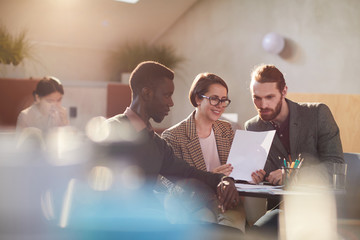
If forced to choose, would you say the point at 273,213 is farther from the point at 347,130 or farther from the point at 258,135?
the point at 347,130

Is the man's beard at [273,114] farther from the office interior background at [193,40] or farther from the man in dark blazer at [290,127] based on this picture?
the office interior background at [193,40]

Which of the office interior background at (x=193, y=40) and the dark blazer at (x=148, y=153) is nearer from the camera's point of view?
the dark blazer at (x=148, y=153)

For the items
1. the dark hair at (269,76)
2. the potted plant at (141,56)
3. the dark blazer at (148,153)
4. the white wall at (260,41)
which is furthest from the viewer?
the potted plant at (141,56)

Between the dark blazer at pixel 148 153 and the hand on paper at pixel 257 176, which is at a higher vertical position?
the dark blazer at pixel 148 153

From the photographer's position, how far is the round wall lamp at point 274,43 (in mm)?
5465

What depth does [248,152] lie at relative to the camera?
219cm

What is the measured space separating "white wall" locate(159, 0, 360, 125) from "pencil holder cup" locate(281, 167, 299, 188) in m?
3.18

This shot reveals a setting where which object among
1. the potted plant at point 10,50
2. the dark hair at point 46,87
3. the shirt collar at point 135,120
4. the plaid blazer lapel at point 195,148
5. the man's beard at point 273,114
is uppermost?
the potted plant at point 10,50

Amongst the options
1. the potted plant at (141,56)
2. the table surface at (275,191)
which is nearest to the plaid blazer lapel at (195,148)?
the table surface at (275,191)

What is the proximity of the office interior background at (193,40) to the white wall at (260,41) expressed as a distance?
0.4 inches

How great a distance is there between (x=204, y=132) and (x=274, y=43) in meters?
2.96

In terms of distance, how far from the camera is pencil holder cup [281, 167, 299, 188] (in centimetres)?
205

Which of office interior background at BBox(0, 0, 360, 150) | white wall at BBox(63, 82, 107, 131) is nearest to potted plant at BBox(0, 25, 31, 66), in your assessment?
office interior background at BBox(0, 0, 360, 150)

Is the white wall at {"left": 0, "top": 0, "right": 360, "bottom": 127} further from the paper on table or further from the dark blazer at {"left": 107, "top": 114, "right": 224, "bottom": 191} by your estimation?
the dark blazer at {"left": 107, "top": 114, "right": 224, "bottom": 191}
